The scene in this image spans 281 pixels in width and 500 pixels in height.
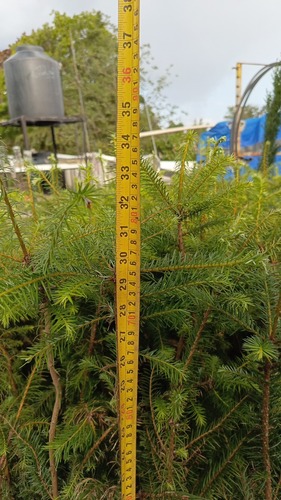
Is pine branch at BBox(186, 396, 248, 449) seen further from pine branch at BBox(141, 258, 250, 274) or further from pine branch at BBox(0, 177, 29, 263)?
pine branch at BBox(0, 177, 29, 263)

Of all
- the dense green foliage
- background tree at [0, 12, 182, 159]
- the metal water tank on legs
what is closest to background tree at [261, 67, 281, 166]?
the dense green foliage

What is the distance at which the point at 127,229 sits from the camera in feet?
1.64

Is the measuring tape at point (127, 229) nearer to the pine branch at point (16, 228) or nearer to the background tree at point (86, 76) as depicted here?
the pine branch at point (16, 228)

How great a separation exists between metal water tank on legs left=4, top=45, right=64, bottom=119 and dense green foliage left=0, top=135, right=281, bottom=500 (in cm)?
632

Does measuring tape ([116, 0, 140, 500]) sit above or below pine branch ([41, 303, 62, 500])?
above

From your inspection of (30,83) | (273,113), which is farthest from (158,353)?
(30,83)

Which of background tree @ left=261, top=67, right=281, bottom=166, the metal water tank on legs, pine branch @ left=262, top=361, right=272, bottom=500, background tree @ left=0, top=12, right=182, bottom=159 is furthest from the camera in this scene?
background tree @ left=0, top=12, right=182, bottom=159

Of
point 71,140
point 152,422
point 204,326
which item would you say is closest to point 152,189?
point 204,326

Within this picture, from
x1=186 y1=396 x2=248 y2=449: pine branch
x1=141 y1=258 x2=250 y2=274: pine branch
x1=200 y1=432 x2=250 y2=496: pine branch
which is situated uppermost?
x1=141 y1=258 x2=250 y2=274: pine branch

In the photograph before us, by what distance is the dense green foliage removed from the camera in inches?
21.8

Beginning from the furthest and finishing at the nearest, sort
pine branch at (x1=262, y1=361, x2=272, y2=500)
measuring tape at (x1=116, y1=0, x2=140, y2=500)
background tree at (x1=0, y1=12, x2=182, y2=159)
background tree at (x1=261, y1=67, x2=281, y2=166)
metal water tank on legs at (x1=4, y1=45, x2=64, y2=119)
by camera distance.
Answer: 1. background tree at (x1=0, y1=12, x2=182, y2=159)
2. metal water tank on legs at (x1=4, y1=45, x2=64, y2=119)
3. background tree at (x1=261, y1=67, x2=281, y2=166)
4. pine branch at (x1=262, y1=361, x2=272, y2=500)
5. measuring tape at (x1=116, y1=0, x2=140, y2=500)

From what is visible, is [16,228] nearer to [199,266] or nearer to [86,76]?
[199,266]

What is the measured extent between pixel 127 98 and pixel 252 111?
15488 millimetres

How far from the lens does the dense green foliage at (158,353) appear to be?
55 cm
